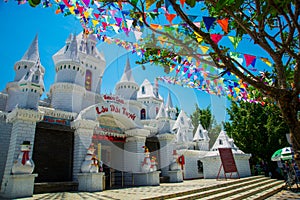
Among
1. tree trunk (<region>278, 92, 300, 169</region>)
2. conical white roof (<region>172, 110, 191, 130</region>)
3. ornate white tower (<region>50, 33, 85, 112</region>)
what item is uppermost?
ornate white tower (<region>50, 33, 85, 112</region>)

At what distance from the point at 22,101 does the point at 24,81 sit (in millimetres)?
1097

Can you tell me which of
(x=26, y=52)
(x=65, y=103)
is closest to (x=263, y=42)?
(x=65, y=103)

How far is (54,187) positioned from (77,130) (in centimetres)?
315

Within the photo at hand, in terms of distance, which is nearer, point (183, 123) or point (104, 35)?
point (104, 35)

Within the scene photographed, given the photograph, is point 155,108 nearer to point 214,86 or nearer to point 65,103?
point 65,103

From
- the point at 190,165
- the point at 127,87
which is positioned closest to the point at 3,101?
the point at 127,87

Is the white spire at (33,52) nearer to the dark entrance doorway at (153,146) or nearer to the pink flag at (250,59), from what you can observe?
the dark entrance doorway at (153,146)

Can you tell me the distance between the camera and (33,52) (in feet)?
64.0

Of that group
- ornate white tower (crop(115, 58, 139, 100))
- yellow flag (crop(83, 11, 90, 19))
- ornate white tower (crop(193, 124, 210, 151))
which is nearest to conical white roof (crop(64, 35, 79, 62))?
ornate white tower (crop(115, 58, 139, 100))

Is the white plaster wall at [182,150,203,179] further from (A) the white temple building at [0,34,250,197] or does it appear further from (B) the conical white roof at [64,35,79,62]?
(B) the conical white roof at [64,35,79,62]

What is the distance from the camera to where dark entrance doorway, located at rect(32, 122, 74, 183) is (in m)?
11.6

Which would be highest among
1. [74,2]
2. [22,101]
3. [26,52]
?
[26,52]

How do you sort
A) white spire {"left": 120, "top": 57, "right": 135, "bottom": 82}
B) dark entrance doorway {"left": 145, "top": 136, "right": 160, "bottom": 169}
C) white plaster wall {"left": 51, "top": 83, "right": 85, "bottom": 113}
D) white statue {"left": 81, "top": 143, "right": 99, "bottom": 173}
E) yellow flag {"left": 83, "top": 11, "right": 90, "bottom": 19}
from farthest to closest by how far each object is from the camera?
white spire {"left": 120, "top": 57, "right": 135, "bottom": 82}
dark entrance doorway {"left": 145, "top": 136, "right": 160, "bottom": 169}
white plaster wall {"left": 51, "top": 83, "right": 85, "bottom": 113}
white statue {"left": 81, "top": 143, "right": 99, "bottom": 173}
yellow flag {"left": 83, "top": 11, "right": 90, "bottom": 19}

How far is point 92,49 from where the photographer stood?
23.4 metres
